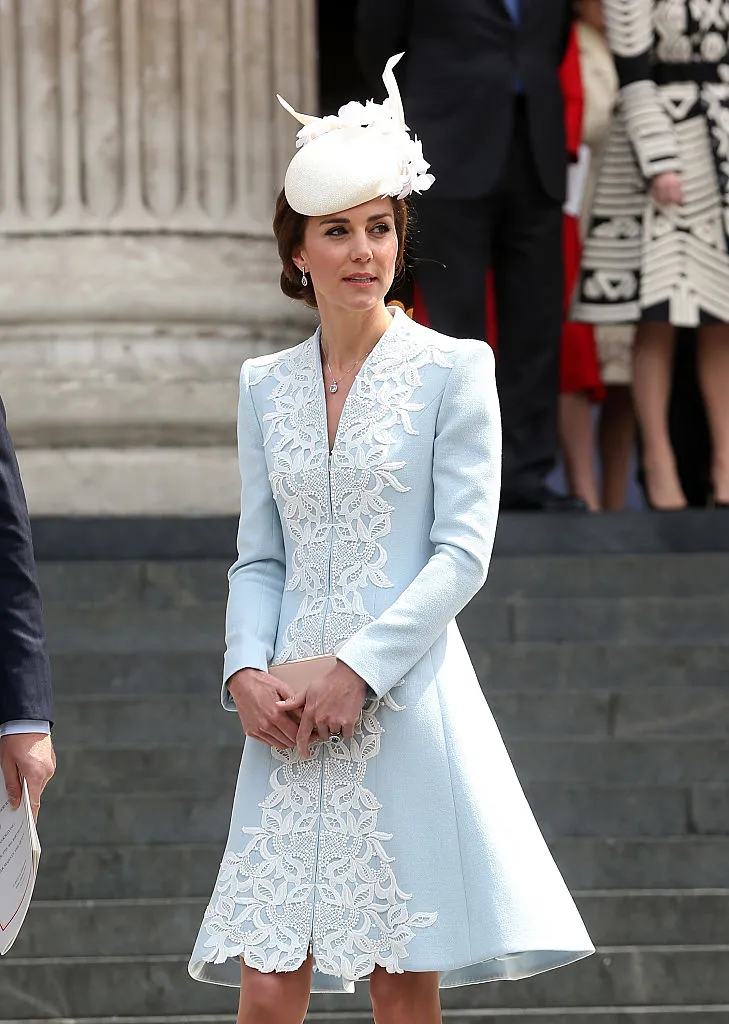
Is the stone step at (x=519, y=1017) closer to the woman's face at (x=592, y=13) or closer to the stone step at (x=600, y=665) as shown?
the stone step at (x=600, y=665)

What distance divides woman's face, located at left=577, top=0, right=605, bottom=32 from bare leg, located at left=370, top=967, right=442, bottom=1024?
5040 mm

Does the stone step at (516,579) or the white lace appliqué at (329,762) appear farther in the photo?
the stone step at (516,579)

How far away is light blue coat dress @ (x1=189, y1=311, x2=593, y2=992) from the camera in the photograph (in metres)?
2.98

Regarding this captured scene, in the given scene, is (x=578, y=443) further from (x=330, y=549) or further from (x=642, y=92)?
(x=330, y=549)

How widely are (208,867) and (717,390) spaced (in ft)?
10.4

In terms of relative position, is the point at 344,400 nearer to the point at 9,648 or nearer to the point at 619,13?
the point at 9,648

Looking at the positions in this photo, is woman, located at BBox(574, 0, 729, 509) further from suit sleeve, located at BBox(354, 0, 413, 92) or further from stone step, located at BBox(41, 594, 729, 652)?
stone step, located at BBox(41, 594, 729, 652)

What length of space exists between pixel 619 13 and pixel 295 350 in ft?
13.7

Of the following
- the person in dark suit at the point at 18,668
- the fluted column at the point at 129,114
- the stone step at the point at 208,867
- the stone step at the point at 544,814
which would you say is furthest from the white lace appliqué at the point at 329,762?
the fluted column at the point at 129,114

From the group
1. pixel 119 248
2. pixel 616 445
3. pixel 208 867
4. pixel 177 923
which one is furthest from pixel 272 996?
pixel 119 248

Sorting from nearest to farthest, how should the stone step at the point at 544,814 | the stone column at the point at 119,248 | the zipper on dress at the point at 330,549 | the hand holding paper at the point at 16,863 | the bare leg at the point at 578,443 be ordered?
1. the hand holding paper at the point at 16,863
2. the zipper on dress at the point at 330,549
3. the stone step at the point at 544,814
4. the bare leg at the point at 578,443
5. the stone column at the point at 119,248

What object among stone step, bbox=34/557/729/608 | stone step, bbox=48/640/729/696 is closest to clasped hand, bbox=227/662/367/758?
stone step, bbox=48/640/729/696

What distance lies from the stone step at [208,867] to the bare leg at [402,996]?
179cm

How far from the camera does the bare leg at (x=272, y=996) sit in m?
3.02
